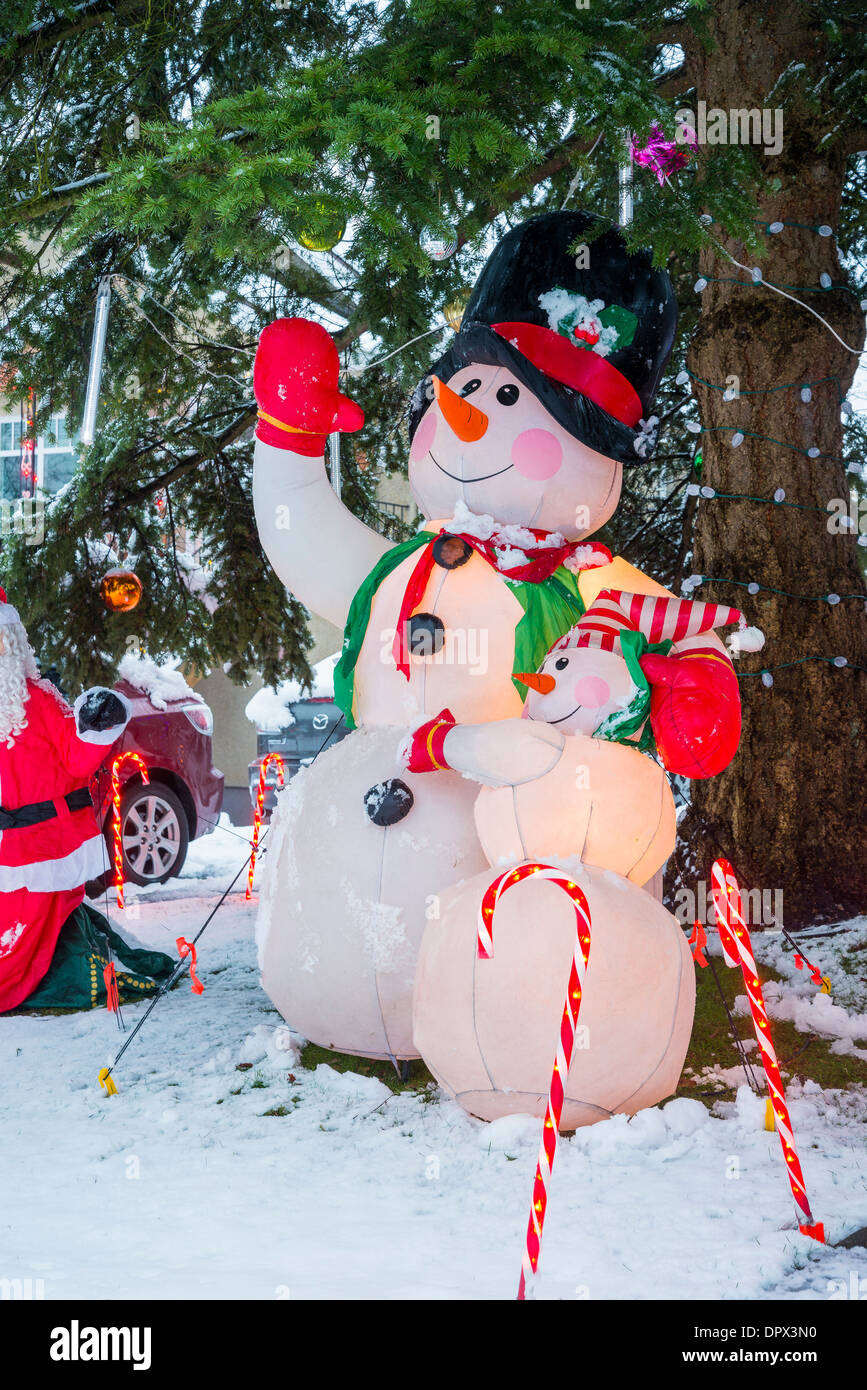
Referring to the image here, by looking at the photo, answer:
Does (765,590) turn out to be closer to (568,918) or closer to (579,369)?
(579,369)

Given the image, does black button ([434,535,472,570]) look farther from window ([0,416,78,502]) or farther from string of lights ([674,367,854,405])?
window ([0,416,78,502])

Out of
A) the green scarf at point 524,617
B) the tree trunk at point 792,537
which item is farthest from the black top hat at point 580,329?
the tree trunk at point 792,537

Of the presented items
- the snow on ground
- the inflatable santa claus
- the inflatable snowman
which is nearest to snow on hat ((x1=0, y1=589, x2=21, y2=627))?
the inflatable santa claus

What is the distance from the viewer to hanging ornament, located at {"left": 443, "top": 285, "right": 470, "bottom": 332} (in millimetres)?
5404

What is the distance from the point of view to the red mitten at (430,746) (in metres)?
3.35

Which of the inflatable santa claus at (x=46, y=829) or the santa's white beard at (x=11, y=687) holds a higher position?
the santa's white beard at (x=11, y=687)

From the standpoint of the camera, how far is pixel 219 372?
6539mm

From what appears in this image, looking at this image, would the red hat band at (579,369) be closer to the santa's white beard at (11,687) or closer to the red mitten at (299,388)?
the red mitten at (299,388)

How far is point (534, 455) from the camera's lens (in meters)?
3.66

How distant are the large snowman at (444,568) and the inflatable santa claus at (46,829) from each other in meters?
1.26

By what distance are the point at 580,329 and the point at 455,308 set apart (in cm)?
188

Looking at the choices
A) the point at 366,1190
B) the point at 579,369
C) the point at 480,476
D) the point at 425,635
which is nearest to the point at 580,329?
the point at 579,369
